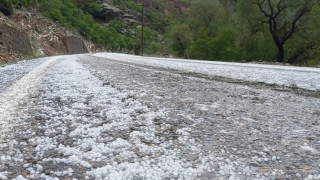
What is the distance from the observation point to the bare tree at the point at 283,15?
19.2 metres

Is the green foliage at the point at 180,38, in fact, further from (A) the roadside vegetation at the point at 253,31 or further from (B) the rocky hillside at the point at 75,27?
(B) the rocky hillside at the point at 75,27

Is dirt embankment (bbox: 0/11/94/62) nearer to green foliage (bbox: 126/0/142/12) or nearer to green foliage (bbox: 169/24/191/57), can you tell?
green foliage (bbox: 169/24/191/57)

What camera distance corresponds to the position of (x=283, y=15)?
19594mm

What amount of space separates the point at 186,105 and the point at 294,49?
21.7 meters

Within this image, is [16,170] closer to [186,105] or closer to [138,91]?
[186,105]

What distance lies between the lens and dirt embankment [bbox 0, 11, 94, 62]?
16.0 metres

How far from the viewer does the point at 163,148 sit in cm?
160

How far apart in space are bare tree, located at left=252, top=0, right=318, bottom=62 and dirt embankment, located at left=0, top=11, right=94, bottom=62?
18.3 meters

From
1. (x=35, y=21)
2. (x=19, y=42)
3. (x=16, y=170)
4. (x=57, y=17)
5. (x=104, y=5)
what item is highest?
(x=104, y=5)

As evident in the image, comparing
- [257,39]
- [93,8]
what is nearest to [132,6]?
[93,8]

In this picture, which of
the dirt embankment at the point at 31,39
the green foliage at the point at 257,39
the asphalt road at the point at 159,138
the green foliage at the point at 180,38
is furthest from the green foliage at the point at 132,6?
the asphalt road at the point at 159,138

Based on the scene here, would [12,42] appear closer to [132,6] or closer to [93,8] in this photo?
[93,8]

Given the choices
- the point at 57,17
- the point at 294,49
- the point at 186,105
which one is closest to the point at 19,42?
the point at 186,105

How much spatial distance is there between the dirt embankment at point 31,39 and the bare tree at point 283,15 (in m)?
18.3
